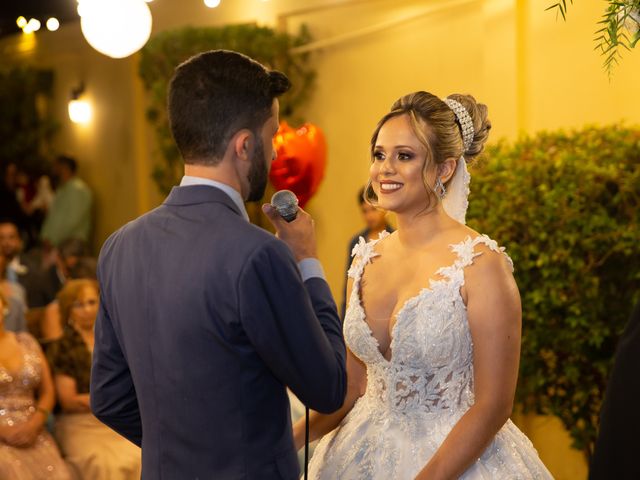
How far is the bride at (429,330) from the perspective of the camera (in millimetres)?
2715

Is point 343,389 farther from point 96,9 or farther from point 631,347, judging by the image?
point 96,9

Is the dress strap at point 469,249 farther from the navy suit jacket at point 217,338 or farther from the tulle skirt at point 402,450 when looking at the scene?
the navy suit jacket at point 217,338

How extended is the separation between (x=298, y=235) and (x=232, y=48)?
651 centimetres

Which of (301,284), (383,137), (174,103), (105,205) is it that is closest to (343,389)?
(301,284)

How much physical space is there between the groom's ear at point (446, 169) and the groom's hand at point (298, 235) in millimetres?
754

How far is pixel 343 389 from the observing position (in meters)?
2.23

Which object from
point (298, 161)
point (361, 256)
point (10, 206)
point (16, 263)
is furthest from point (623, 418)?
point (10, 206)

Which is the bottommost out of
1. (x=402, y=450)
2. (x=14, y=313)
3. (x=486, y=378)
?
(x=14, y=313)

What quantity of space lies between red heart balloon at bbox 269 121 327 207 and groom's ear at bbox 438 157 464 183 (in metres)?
3.47

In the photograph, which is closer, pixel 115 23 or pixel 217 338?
pixel 217 338

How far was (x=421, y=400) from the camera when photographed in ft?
9.53

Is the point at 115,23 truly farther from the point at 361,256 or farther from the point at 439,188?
the point at 439,188

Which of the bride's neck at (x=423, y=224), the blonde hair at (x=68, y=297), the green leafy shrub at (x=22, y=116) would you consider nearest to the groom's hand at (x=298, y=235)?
the bride's neck at (x=423, y=224)

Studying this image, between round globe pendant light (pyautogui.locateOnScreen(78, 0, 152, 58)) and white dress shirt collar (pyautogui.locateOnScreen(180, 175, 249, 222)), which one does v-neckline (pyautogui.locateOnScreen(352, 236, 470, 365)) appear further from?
round globe pendant light (pyautogui.locateOnScreen(78, 0, 152, 58))
